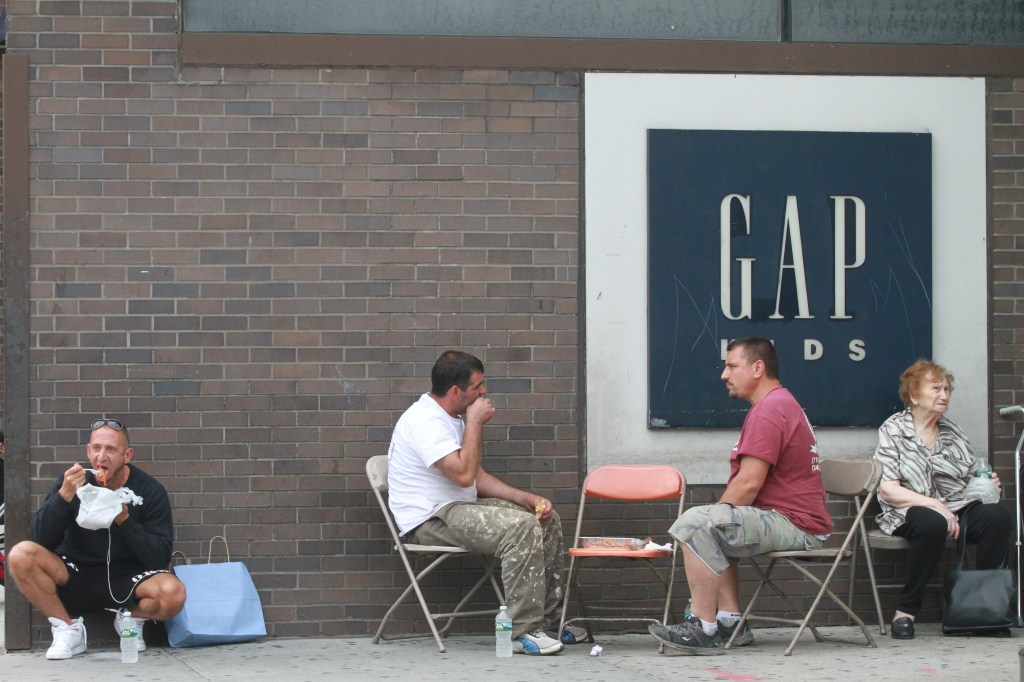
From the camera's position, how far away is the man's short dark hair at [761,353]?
22.4 feet

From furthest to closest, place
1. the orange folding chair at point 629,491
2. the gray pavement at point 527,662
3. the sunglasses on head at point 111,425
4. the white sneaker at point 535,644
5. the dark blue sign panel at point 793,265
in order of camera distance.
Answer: the dark blue sign panel at point 793,265 → the orange folding chair at point 629,491 → the sunglasses on head at point 111,425 → the white sneaker at point 535,644 → the gray pavement at point 527,662

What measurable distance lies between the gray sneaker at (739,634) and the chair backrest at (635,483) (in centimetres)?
70

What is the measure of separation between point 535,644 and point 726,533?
1.04m

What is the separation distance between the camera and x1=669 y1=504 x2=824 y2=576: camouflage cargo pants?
256 inches

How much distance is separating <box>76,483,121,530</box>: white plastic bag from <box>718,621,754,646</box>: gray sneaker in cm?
297

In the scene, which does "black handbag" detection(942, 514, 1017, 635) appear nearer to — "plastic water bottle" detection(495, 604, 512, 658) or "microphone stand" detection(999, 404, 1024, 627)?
"microphone stand" detection(999, 404, 1024, 627)

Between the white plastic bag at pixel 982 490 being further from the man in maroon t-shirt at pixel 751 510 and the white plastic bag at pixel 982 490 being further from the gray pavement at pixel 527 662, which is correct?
the man in maroon t-shirt at pixel 751 510

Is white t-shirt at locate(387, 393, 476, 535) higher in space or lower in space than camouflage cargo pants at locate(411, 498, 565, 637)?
higher

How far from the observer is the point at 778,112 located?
24.6 feet

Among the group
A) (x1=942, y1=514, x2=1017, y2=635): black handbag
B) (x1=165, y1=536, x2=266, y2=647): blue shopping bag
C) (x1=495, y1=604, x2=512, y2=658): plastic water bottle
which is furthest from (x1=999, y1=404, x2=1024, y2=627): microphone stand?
(x1=165, y1=536, x2=266, y2=647): blue shopping bag

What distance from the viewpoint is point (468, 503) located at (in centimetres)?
680

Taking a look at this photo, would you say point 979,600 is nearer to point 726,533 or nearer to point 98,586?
point 726,533

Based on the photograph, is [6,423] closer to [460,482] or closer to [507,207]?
[460,482]

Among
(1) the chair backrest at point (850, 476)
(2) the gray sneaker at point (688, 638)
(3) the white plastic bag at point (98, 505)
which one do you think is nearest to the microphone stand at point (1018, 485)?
(1) the chair backrest at point (850, 476)
